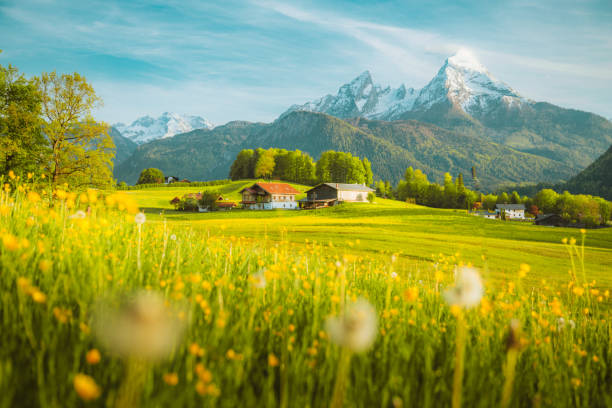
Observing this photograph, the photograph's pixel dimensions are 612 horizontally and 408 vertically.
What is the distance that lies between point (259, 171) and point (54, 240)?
110 metres

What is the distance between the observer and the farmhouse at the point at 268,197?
8138 cm

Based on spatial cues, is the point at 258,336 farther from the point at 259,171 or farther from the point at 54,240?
the point at 259,171

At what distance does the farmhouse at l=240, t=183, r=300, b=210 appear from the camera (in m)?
81.4

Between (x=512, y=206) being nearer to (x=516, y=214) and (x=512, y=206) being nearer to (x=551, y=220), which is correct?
(x=516, y=214)

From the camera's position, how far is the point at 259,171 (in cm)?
11250

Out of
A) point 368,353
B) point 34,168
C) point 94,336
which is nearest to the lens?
point 94,336

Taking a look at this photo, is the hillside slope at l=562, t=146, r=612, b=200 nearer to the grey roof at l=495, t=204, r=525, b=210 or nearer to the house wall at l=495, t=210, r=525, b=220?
the house wall at l=495, t=210, r=525, b=220

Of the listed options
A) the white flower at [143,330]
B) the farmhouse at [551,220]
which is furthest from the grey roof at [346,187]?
the white flower at [143,330]

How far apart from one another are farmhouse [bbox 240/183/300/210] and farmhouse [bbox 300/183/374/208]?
4.63 m

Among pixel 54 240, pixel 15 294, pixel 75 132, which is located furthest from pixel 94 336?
pixel 75 132

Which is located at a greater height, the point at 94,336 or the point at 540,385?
the point at 94,336

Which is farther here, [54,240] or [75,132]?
[75,132]

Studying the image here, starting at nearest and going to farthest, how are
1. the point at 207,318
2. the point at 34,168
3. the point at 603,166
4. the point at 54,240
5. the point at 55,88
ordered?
the point at 207,318 → the point at 54,240 → the point at 34,168 → the point at 55,88 → the point at 603,166

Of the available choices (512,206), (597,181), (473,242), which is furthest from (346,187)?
(597,181)
